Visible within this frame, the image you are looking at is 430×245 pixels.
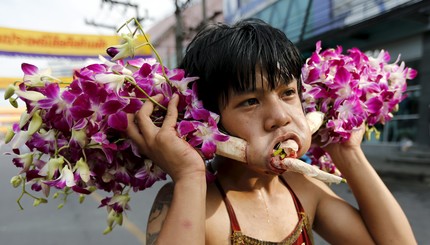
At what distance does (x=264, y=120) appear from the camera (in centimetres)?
95

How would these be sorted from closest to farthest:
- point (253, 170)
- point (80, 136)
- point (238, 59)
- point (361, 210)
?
point (80, 136) → point (238, 59) → point (253, 170) → point (361, 210)

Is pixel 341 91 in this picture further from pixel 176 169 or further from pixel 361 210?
pixel 176 169

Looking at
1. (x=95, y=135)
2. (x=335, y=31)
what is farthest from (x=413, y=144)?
(x=95, y=135)

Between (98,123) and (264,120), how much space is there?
43 centimetres

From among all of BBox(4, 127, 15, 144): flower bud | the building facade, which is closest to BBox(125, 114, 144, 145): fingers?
BBox(4, 127, 15, 144): flower bud

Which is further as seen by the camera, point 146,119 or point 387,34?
point 387,34

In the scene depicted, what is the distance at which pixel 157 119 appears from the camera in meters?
0.98

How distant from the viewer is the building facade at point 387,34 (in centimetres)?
868

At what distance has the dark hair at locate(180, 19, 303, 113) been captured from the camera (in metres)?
0.97

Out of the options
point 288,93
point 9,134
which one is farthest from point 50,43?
point 288,93

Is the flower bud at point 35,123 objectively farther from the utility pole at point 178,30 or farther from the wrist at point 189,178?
the utility pole at point 178,30

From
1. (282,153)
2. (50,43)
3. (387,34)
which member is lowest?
(50,43)

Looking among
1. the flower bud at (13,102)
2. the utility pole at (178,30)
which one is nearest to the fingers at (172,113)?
the flower bud at (13,102)

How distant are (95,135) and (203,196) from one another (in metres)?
0.31
